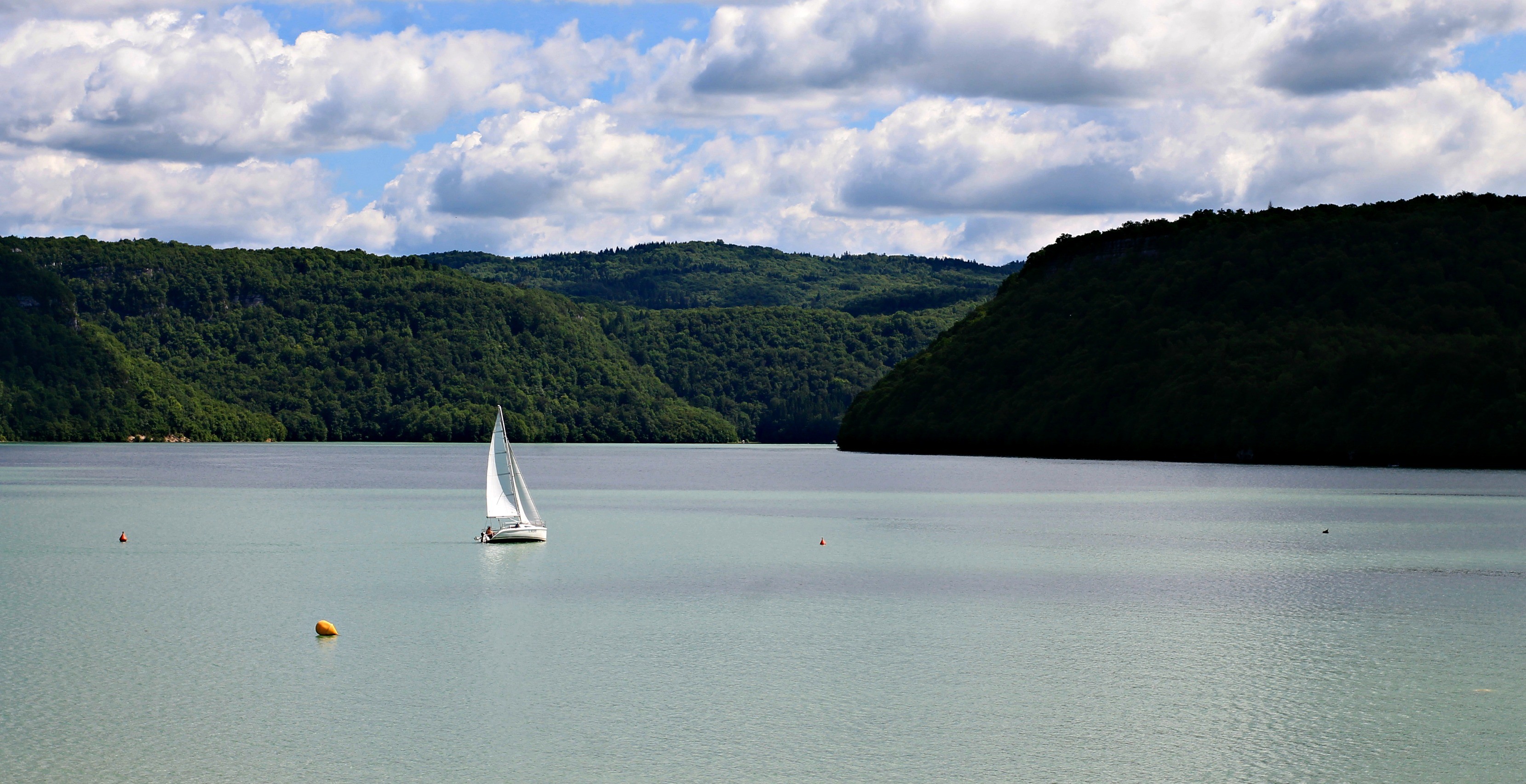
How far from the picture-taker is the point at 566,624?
36750 mm

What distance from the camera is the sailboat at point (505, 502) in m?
59.8

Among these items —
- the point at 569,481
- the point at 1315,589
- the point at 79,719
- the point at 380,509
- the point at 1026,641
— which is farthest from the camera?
the point at 569,481

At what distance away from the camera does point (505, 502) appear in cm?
6206

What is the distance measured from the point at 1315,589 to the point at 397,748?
1244 inches

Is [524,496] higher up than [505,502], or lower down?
higher up

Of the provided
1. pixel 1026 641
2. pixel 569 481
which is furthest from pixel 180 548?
pixel 569 481

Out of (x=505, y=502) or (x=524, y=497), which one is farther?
(x=524, y=497)

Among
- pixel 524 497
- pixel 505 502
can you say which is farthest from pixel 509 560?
pixel 524 497

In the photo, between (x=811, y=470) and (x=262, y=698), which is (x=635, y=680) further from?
(x=811, y=470)

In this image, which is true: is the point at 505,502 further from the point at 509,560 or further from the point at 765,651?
the point at 765,651

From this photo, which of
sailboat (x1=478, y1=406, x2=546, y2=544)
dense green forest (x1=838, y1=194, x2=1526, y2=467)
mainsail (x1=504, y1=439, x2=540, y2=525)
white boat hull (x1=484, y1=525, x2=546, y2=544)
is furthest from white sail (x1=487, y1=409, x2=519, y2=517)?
dense green forest (x1=838, y1=194, x2=1526, y2=467)

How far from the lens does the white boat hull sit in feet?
196

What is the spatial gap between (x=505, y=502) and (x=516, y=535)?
2772mm

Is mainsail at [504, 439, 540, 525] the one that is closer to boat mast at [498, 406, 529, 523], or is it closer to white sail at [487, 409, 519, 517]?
boat mast at [498, 406, 529, 523]
